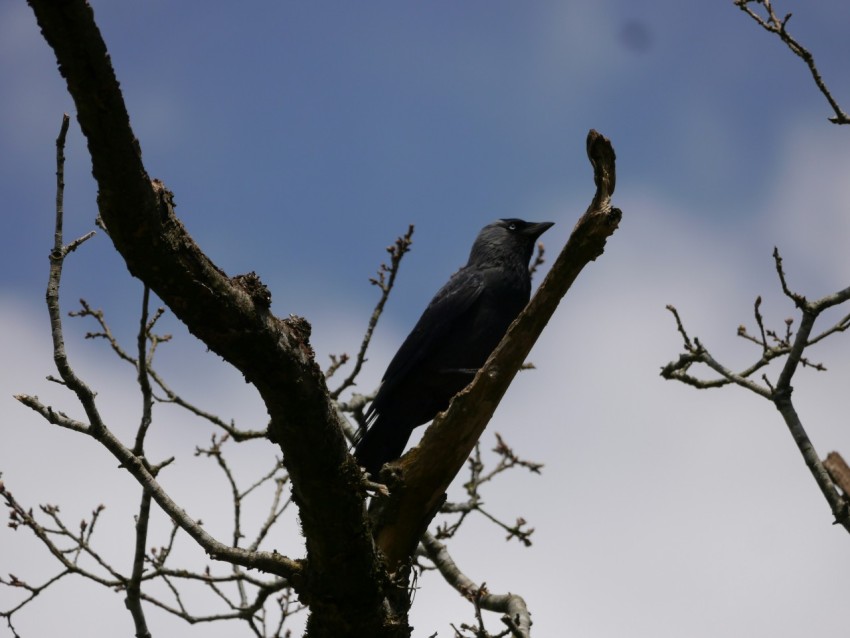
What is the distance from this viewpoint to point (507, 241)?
6637mm

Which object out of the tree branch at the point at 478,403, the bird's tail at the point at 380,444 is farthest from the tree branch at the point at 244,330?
the bird's tail at the point at 380,444

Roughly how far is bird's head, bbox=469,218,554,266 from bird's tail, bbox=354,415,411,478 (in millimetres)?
1542

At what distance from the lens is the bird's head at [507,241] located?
649 centimetres

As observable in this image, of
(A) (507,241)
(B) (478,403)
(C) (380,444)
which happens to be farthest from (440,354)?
(B) (478,403)

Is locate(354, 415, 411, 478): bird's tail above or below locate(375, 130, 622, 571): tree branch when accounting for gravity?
above

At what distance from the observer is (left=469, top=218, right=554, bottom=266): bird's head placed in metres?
6.49

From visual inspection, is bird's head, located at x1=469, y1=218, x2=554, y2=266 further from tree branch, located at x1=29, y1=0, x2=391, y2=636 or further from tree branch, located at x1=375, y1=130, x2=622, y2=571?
tree branch, located at x1=29, y1=0, x2=391, y2=636

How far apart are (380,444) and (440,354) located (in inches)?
30.3

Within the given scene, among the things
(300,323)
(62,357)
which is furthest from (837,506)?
(62,357)

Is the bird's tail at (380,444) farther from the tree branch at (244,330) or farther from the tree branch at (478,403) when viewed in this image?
the tree branch at (244,330)

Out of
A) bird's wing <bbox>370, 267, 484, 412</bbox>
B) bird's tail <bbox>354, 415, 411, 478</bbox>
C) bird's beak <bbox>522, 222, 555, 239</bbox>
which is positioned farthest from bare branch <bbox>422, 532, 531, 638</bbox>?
bird's beak <bbox>522, 222, 555, 239</bbox>

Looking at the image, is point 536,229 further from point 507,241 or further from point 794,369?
point 794,369

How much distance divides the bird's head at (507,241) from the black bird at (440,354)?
0.20 m

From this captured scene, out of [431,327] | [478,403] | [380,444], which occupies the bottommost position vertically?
[478,403]
